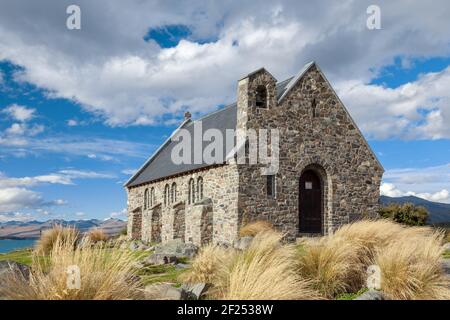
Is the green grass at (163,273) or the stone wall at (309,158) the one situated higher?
the stone wall at (309,158)

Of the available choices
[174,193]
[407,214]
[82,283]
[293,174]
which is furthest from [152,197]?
[82,283]

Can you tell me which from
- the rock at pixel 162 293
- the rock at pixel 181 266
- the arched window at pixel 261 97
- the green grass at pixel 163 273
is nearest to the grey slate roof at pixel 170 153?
the arched window at pixel 261 97

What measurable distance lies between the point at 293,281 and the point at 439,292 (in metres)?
3.29

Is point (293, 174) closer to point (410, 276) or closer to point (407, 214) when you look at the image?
point (407, 214)

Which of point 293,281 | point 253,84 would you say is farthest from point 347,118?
point 293,281

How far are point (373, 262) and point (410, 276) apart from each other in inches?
58.7

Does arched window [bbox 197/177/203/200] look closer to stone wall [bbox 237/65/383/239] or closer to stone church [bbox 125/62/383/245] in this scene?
stone church [bbox 125/62/383/245]

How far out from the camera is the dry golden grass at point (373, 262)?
9547mm

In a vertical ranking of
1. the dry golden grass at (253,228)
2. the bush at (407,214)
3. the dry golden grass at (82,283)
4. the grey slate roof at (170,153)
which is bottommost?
the dry golden grass at (82,283)

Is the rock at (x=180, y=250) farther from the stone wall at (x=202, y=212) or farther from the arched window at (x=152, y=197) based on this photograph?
the arched window at (x=152, y=197)

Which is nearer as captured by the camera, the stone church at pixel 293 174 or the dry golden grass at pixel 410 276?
the dry golden grass at pixel 410 276

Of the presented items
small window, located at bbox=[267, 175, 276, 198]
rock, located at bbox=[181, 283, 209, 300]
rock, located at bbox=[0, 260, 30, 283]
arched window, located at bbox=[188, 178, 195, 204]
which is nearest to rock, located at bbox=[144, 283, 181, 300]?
rock, located at bbox=[181, 283, 209, 300]

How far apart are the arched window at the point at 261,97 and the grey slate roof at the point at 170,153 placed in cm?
101
